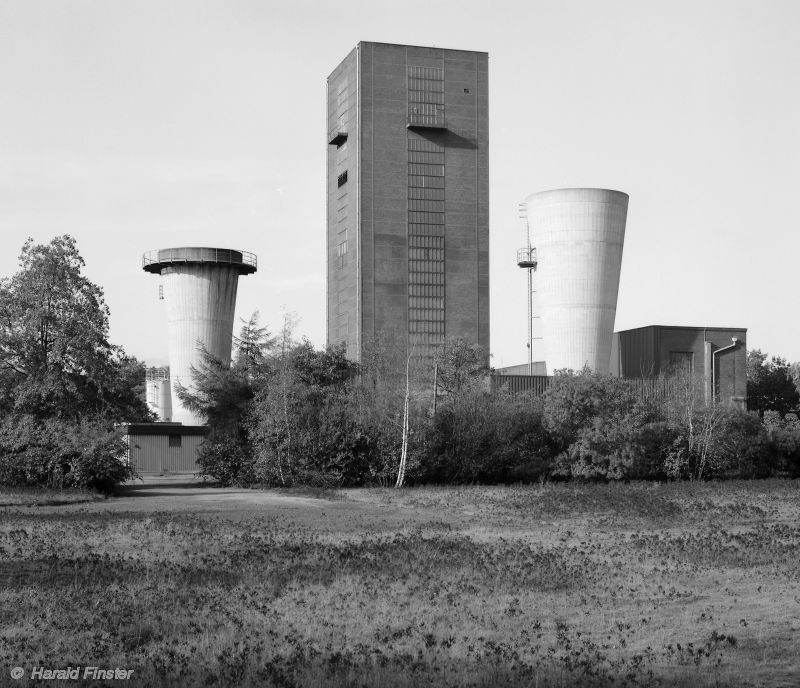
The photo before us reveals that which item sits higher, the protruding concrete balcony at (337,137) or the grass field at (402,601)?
the protruding concrete balcony at (337,137)

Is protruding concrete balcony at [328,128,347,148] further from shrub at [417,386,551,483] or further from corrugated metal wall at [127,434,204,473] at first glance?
shrub at [417,386,551,483]

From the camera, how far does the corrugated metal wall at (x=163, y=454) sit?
6894cm

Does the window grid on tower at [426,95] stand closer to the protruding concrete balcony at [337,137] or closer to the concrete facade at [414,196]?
the concrete facade at [414,196]

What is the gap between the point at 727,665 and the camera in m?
11.5

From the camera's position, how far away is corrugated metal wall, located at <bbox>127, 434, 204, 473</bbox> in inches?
2714

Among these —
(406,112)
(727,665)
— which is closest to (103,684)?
(727,665)

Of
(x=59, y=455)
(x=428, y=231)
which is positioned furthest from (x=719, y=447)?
(x=428, y=231)

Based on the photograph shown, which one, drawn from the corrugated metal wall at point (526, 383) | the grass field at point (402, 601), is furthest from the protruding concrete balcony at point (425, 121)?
the grass field at point (402, 601)

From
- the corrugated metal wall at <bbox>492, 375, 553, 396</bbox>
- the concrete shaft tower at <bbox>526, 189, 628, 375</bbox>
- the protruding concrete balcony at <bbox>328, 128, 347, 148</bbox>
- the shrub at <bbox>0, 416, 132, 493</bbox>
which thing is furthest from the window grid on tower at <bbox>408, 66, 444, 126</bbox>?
the shrub at <bbox>0, 416, 132, 493</bbox>

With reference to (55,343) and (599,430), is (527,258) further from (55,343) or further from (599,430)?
(55,343)

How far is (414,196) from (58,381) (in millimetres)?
61373

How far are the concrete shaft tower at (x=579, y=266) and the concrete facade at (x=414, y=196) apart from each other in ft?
45.1

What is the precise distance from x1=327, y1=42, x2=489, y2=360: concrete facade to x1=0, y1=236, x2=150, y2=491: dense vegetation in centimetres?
5342

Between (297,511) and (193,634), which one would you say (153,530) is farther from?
(193,634)
